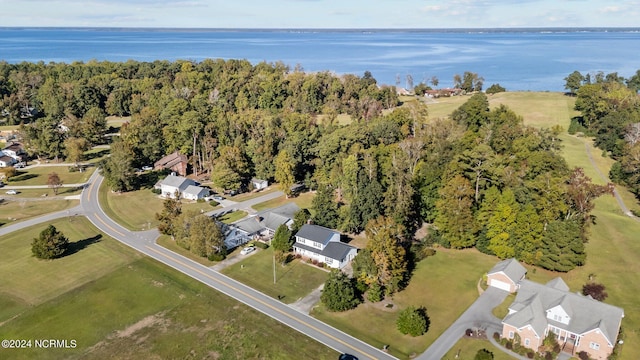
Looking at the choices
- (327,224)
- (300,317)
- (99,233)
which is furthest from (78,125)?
(300,317)

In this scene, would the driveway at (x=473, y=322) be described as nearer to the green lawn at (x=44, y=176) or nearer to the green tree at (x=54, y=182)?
the green tree at (x=54, y=182)

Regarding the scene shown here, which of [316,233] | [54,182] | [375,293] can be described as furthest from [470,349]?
[54,182]

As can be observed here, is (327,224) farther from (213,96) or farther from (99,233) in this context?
(213,96)

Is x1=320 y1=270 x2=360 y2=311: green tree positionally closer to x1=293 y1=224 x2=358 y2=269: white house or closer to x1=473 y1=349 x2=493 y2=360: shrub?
x1=293 y1=224 x2=358 y2=269: white house

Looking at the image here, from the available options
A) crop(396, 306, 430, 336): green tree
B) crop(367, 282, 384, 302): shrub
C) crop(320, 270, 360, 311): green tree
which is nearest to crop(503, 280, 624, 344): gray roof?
crop(396, 306, 430, 336): green tree

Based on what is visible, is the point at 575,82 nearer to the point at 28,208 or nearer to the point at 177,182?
the point at 177,182

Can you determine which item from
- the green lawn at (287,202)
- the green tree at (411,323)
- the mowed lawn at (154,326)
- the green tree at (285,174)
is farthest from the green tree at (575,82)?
the mowed lawn at (154,326)
